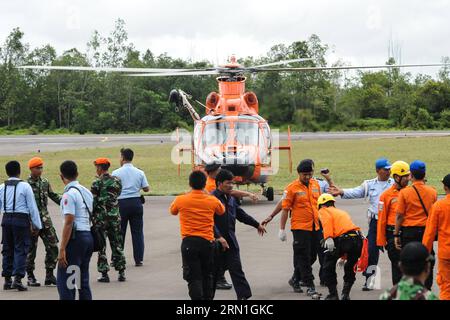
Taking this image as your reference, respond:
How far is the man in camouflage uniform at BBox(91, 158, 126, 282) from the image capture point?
40.7 feet

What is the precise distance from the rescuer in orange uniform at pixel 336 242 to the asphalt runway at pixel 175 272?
0.60 meters

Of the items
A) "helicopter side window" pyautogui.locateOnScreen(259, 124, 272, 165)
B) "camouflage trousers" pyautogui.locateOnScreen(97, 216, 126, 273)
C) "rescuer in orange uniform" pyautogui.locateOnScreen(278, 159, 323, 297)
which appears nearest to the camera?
"rescuer in orange uniform" pyautogui.locateOnScreen(278, 159, 323, 297)

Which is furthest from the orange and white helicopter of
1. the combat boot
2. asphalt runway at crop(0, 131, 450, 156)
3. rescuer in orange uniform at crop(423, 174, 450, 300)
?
asphalt runway at crop(0, 131, 450, 156)

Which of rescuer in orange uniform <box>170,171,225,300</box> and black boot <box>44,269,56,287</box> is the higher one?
rescuer in orange uniform <box>170,171,225,300</box>

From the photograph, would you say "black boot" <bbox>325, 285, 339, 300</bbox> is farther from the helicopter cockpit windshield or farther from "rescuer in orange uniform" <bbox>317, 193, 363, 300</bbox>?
the helicopter cockpit windshield

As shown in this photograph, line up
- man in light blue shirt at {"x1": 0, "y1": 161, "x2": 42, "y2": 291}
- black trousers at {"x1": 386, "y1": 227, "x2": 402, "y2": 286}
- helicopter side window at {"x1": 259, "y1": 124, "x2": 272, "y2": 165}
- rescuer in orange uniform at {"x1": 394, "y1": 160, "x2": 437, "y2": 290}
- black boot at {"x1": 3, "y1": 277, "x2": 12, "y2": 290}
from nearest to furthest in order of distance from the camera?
1. rescuer in orange uniform at {"x1": 394, "y1": 160, "x2": 437, "y2": 290}
2. black trousers at {"x1": 386, "y1": 227, "x2": 402, "y2": 286}
3. man in light blue shirt at {"x1": 0, "y1": 161, "x2": 42, "y2": 291}
4. black boot at {"x1": 3, "y1": 277, "x2": 12, "y2": 290}
5. helicopter side window at {"x1": 259, "y1": 124, "x2": 272, "y2": 165}

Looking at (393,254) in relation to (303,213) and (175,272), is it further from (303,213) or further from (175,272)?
(175,272)

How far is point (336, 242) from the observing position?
33.8 ft

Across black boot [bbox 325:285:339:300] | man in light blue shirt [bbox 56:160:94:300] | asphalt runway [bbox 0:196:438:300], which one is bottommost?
asphalt runway [bbox 0:196:438:300]

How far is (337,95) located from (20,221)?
33688 millimetres
